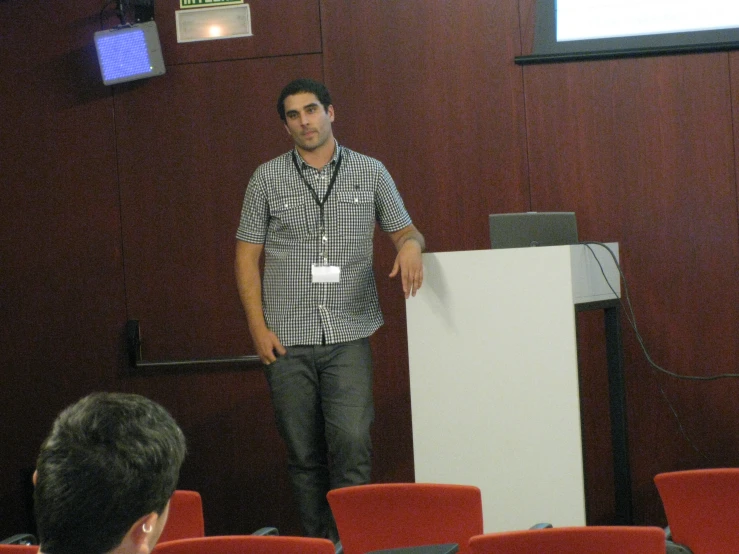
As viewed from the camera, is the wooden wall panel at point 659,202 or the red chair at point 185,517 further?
the wooden wall panel at point 659,202

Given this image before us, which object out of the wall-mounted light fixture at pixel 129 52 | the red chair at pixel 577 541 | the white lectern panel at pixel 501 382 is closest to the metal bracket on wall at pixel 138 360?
the wall-mounted light fixture at pixel 129 52

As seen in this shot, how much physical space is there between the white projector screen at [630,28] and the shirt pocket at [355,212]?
1314 millimetres

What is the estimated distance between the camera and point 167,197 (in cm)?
450

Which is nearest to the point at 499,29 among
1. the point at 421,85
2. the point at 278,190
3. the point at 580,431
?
the point at 421,85

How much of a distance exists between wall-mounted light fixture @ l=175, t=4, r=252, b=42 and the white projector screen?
136 cm

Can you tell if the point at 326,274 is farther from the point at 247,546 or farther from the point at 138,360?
the point at 138,360

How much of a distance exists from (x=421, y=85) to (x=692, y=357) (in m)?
1.70

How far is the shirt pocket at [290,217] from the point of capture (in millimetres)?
3250

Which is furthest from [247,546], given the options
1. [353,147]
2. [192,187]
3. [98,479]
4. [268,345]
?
[192,187]

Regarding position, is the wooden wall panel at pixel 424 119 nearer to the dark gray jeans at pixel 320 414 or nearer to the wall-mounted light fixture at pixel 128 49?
the wall-mounted light fixture at pixel 128 49

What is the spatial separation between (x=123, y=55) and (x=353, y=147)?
3.84 feet

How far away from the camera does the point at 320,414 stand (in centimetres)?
329

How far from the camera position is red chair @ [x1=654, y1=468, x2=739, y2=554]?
2.05m

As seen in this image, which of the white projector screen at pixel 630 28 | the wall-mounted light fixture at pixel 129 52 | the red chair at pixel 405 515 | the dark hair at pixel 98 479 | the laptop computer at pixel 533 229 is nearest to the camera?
the dark hair at pixel 98 479
